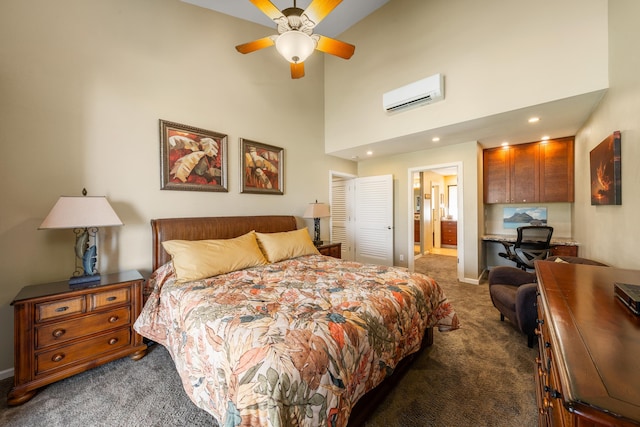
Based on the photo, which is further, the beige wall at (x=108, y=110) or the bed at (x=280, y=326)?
the beige wall at (x=108, y=110)

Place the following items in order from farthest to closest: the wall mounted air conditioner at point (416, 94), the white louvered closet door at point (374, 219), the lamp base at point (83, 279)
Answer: the white louvered closet door at point (374, 219)
the wall mounted air conditioner at point (416, 94)
the lamp base at point (83, 279)

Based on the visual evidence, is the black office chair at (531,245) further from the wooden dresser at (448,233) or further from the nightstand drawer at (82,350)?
the nightstand drawer at (82,350)

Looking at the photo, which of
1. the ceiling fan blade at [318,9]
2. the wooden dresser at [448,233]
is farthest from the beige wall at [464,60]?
the wooden dresser at [448,233]

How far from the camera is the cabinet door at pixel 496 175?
14.5ft

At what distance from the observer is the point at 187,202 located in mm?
2873

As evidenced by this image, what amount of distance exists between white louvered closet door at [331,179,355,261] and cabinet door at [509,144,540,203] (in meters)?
2.97

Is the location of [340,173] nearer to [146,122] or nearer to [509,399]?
[146,122]

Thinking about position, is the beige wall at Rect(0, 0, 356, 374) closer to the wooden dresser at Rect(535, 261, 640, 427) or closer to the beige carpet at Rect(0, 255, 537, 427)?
the beige carpet at Rect(0, 255, 537, 427)

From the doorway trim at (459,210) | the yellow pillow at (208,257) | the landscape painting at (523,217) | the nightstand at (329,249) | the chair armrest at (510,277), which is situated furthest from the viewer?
the landscape painting at (523,217)

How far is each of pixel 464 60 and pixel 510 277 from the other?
268 cm

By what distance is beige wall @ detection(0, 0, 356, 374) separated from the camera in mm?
1968

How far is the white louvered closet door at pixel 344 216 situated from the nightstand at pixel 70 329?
13.1ft

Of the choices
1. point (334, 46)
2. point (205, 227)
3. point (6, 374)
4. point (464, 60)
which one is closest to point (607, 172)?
point (464, 60)

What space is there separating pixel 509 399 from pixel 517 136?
3771 mm
